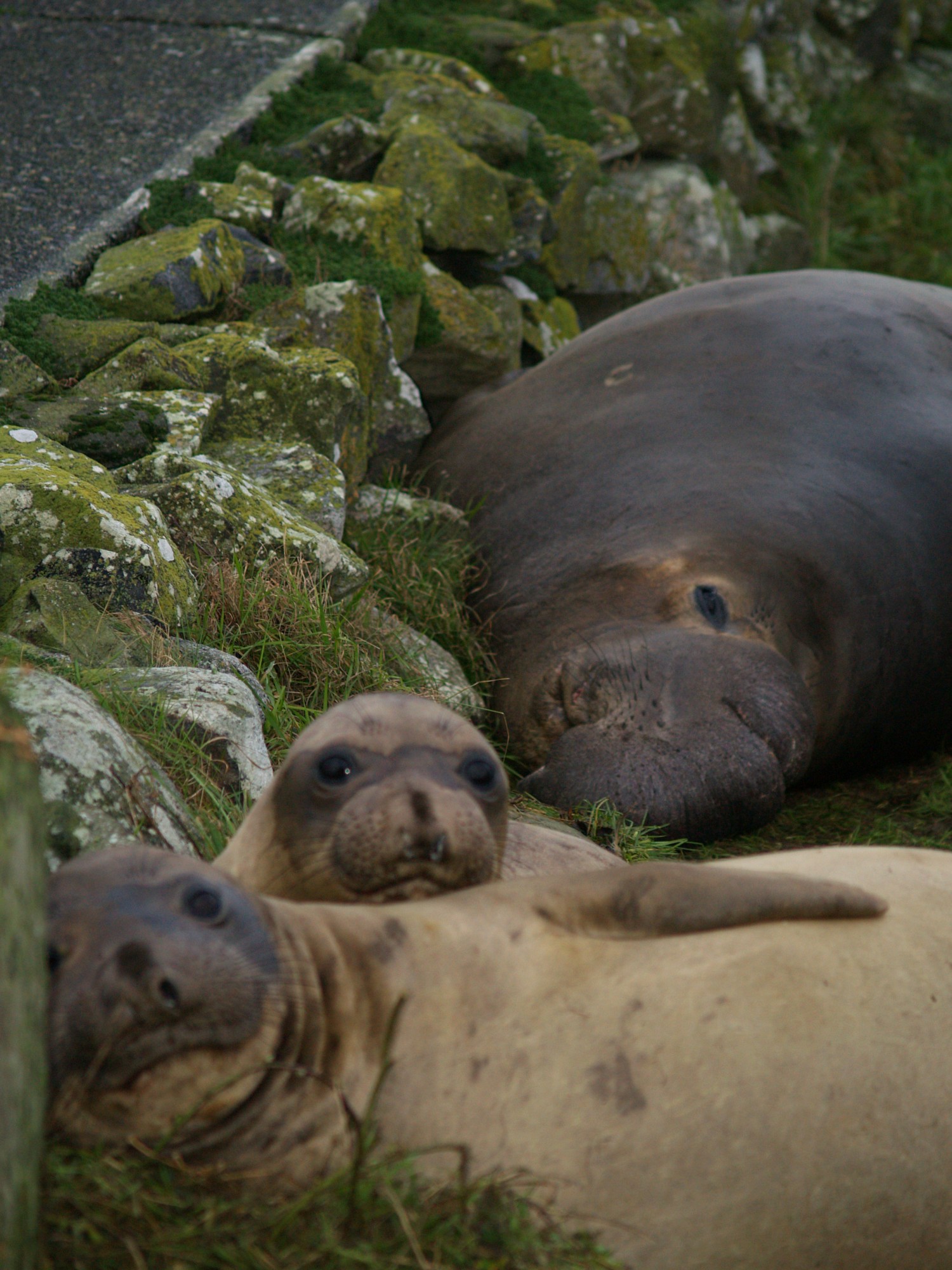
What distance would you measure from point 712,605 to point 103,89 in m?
4.12

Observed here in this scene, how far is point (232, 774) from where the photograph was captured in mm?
3002

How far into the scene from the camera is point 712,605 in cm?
436

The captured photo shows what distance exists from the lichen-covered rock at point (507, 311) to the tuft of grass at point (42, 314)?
7.61 ft

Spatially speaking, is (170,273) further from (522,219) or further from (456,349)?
(522,219)

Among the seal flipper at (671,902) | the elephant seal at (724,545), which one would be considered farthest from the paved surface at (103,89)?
the seal flipper at (671,902)

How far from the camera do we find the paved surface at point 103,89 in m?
5.32

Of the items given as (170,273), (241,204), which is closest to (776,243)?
(241,204)

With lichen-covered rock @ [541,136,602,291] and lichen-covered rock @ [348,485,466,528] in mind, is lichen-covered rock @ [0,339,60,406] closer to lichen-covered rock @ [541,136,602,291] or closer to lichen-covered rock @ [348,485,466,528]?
lichen-covered rock @ [348,485,466,528]

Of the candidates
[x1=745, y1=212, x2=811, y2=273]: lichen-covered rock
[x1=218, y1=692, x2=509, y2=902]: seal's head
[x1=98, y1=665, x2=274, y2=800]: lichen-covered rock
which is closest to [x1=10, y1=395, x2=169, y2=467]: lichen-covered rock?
[x1=98, y1=665, x2=274, y2=800]: lichen-covered rock

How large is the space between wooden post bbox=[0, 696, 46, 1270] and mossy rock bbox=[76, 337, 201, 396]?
9.48 ft

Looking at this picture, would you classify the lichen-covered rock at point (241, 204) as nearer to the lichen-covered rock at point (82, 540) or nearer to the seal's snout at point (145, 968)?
the lichen-covered rock at point (82, 540)

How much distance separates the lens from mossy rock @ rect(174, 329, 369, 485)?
4574 millimetres

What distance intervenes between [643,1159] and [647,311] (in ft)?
16.0

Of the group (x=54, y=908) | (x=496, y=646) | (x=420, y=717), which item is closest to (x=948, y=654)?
(x=496, y=646)
